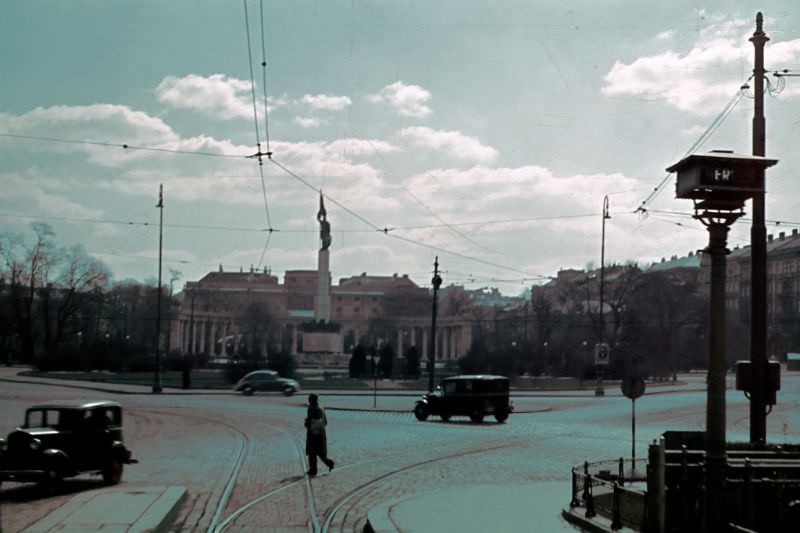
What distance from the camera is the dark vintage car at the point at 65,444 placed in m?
14.8

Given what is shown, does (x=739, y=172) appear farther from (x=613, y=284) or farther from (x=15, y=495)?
(x=613, y=284)

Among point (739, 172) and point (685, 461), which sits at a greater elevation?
point (739, 172)

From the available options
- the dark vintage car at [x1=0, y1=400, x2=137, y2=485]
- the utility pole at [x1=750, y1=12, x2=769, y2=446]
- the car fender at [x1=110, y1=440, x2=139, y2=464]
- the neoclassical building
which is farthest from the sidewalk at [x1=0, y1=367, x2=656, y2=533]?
the neoclassical building

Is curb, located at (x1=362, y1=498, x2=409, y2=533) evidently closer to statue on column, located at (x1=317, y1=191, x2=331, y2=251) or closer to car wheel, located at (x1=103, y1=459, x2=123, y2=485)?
car wheel, located at (x1=103, y1=459, x2=123, y2=485)

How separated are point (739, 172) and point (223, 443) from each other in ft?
54.8

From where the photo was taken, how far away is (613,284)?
315ft

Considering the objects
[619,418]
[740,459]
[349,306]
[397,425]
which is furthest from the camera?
[349,306]

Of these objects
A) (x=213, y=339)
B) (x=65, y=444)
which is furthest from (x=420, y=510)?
(x=213, y=339)

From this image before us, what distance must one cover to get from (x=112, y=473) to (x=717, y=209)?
35.7 ft

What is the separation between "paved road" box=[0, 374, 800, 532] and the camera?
534 inches

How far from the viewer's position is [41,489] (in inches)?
603

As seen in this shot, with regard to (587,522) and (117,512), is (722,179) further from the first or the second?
(117,512)

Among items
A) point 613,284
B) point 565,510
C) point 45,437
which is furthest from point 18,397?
point 613,284

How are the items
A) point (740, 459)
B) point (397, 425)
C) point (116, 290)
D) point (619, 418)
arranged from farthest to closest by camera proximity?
1. point (116, 290)
2. point (619, 418)
3. point (397, 425)
4. point (740, 459)
